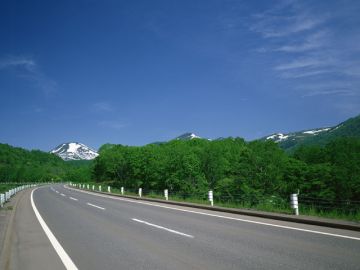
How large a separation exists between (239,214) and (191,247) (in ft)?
27.4

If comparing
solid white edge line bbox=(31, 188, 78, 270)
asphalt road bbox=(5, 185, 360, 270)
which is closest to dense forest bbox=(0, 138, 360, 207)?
asphalt road bbox=(5, 185, 360, 270)

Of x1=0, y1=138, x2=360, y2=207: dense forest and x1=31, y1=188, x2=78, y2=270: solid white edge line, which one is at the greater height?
x1=0, y1=138, x2=360, y2=207: dense forest

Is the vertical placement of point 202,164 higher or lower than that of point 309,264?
higher

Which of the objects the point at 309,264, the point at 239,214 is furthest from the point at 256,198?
the point at 309,264

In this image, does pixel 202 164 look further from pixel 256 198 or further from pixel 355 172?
pixel 256 198

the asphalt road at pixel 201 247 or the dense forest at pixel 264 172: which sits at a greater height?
the dense forest at pixel 264 172

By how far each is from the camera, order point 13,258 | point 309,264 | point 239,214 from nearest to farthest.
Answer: point 309,264 < point 13,258 < point 239,214

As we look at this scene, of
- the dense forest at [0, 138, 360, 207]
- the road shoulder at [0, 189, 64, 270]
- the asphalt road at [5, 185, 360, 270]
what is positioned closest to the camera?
the asphalt road at [5, 185, 360, 270]

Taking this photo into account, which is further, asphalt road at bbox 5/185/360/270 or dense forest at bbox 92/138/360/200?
dense forest at bbox 92/138/360/200

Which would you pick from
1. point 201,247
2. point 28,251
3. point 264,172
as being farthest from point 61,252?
point 264,172

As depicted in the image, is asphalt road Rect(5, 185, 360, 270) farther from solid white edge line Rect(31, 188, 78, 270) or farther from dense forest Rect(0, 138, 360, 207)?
dense forest Rect(0, 138, 360, 207)

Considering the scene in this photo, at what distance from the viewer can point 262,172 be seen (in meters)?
62.0

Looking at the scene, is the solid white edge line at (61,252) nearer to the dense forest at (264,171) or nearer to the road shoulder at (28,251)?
the road shoulder at (28,251)

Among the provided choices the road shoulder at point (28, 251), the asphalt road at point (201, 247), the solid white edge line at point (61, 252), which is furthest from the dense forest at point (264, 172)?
the solid white edge line at point (61, 252)
